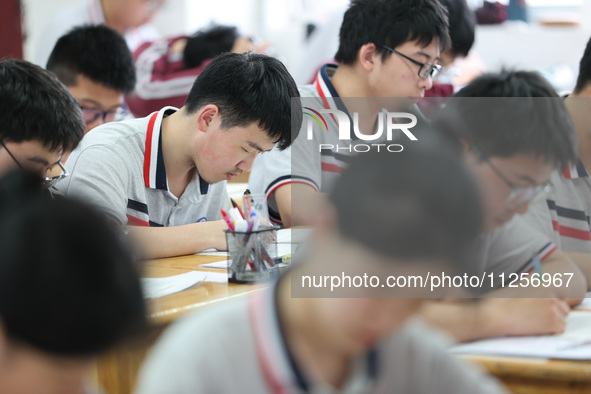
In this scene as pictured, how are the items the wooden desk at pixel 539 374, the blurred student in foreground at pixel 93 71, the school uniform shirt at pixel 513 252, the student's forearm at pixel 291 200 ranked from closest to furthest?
1. the wooden desk at pixel 539 374
2. the school uniform shirt at pixel 513 252
3. the student's forearm at pixel 291 200
4. the blurred student in foreground at pixel 93 71

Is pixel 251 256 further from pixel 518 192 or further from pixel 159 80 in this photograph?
pixel 159 80

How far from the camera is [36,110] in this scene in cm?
162

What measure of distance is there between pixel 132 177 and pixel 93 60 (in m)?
0.93

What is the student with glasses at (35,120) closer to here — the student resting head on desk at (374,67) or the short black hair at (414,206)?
the student resting head on desk at (374,67)

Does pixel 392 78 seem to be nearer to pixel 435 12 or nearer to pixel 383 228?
pixel 435 12

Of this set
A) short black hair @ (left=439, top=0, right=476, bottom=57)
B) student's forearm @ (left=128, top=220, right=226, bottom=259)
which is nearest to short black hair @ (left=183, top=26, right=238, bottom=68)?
short black hair @ (left=439, top=0, right=476, bottom=57)

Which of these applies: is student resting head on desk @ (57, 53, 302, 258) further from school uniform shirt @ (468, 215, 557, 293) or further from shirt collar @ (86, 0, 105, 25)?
shirt collar @ (86, 0, 105, 25)

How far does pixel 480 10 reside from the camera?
482cm

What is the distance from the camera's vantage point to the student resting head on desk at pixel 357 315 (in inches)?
22.2

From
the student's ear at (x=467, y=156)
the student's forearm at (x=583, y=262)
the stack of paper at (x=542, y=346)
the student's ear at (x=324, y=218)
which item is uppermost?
the student's ear at (x=467, y=156)

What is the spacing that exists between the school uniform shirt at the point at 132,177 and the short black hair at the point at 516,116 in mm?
883

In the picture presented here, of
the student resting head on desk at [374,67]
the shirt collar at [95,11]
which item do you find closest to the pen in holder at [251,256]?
the student resting head on desk at [374,67]

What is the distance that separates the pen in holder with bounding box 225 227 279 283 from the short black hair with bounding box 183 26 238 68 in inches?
82.5

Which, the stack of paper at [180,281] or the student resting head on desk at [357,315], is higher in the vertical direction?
the student resting head on desk at [357,315]
